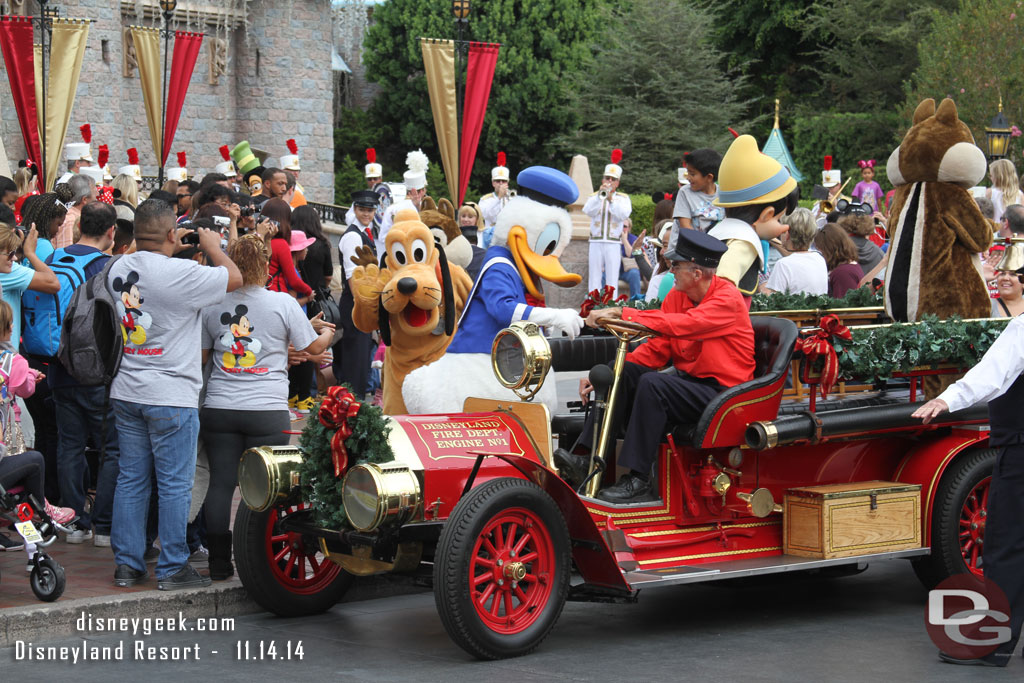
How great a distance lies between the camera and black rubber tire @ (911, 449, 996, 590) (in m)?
6.88

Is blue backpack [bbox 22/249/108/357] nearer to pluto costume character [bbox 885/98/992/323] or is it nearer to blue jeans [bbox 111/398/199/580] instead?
blue jeans [bbox 111/398/199/580]

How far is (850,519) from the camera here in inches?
259

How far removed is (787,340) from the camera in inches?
Result: 263

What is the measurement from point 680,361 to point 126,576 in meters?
2.93

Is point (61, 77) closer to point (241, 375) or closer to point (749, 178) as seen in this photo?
point (241, 375)

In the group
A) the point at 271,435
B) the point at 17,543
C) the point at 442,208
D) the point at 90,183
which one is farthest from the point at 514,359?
the point at 90,183

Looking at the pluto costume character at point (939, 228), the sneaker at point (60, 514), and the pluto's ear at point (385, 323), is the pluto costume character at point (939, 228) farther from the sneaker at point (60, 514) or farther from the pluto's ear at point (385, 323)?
the sneaker at point (60, 514)

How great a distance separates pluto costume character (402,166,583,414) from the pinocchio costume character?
89cm

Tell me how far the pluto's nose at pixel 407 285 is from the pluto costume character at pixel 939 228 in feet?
9.14

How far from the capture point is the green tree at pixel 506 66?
45.1 meters

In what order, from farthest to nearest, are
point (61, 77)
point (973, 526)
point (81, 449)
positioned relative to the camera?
Result: point (61, 77), point (81, 449), point (973, 526)

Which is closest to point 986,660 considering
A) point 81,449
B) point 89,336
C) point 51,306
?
point 89,336

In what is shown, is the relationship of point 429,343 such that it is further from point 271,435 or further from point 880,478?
point 880,478

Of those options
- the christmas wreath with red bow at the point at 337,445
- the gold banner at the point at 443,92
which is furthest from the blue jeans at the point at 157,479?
the gold banner at the point at 443,92
